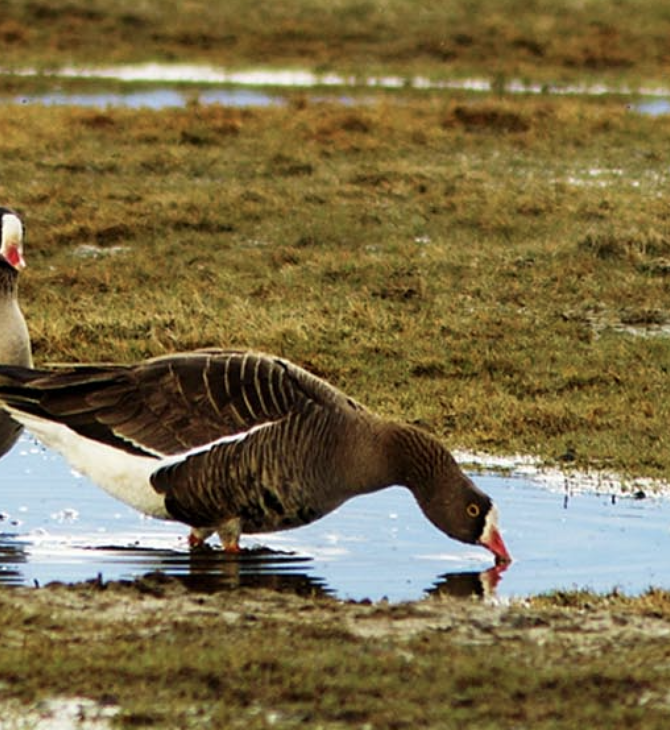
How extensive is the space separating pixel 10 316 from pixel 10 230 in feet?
1.67

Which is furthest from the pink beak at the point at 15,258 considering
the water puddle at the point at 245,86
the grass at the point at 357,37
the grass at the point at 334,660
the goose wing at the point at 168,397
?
the grass at the point at 357,37

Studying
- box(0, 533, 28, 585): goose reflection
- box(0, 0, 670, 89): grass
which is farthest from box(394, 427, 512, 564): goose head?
box(0, 0, 670, 89): grass

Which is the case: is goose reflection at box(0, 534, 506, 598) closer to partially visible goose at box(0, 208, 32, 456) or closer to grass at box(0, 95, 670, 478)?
partially visible goose at box(0, 208, 32, 456)

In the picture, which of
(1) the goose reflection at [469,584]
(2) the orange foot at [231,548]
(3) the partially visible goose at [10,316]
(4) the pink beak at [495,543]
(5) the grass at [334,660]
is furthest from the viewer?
(3) the partially visible goose at [10,316]

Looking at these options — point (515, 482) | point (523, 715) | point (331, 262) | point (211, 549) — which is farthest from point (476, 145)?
point (523, 715)

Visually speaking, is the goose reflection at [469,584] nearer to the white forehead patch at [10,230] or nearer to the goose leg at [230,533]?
the goose leg at [230,533]

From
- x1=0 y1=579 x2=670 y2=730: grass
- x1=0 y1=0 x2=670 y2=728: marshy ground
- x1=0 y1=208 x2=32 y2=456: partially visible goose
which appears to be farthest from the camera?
x1=0 y1=208 x2=32 y2=456: partially visible goose

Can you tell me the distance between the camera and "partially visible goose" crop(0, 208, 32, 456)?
9719 millimetres

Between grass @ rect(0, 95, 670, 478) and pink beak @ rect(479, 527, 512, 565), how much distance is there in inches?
104

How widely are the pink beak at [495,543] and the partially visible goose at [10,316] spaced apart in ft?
8.69

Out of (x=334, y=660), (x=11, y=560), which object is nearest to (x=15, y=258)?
(x=11, y=560)

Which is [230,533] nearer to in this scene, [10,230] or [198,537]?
[198,537]

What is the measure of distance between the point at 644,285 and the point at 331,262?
116 inches

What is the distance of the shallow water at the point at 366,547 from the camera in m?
8.55
